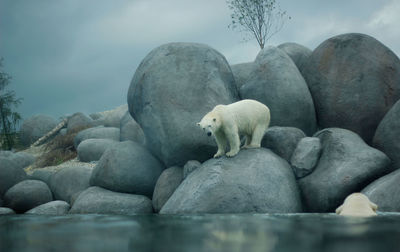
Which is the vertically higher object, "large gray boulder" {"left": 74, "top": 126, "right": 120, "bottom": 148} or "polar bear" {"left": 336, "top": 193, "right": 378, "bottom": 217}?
"polar bear" {"left": 336, "top": 193, "right": 378, "bottom": 217}

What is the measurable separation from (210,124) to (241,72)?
4417 mm

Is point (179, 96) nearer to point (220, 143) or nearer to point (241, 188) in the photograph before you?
point (220, 143)

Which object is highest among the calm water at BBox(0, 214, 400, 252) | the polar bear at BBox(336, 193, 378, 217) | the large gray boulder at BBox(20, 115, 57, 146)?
the calm water at BBox(0, 214, 400, 252)

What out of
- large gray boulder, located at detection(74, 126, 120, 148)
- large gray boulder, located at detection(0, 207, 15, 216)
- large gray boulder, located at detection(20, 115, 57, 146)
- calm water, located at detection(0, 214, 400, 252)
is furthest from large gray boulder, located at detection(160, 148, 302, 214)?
large gray boulder, located at detection(20, 115, 57, 146)

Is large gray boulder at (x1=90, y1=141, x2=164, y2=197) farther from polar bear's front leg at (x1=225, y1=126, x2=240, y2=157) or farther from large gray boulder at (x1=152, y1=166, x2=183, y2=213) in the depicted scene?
polar bear's front leg at (x1=225, y1=126, x2=240, y2=157)

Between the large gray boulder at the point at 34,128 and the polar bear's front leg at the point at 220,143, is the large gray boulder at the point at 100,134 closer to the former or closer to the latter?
the large gray boulder at the point at 34,128

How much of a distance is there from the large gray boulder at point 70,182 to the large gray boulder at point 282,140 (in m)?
5.22

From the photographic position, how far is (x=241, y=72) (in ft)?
35.6

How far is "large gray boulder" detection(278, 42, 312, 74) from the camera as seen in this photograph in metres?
10.7

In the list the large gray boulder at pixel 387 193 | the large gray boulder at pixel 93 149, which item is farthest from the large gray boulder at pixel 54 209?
the large gray boulder at pixel 387 193

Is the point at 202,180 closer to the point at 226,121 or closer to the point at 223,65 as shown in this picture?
the point at 226,121

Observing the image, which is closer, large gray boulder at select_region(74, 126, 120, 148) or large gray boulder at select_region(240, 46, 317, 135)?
large gray boulder at select_region(240, 46, 317, 135)

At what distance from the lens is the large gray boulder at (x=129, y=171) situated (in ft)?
29.3

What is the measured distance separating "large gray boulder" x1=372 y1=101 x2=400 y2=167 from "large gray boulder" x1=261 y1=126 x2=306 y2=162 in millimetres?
1498
